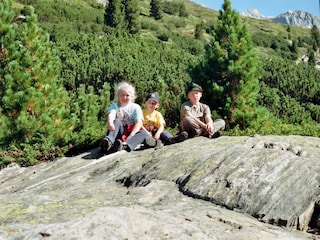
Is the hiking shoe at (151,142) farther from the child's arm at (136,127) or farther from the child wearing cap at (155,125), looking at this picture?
the child's arm at (136,127)

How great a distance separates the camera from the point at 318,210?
4.77 m

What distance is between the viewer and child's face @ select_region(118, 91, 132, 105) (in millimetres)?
8070

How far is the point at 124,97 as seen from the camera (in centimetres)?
809

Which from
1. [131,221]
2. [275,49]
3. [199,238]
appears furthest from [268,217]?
[275,49]

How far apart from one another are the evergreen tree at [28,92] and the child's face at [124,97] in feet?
7.70

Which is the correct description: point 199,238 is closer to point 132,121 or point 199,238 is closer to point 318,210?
point 318,210

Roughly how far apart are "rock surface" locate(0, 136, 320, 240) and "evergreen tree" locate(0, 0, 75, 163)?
303 cm

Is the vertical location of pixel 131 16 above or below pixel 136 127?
above

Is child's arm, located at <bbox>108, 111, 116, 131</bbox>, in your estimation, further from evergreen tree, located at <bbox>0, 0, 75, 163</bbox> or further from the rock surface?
evergreen tree, located at <bbox>0, 0, 75, 163</bbox>

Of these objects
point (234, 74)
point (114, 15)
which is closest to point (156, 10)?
point (114, 15)

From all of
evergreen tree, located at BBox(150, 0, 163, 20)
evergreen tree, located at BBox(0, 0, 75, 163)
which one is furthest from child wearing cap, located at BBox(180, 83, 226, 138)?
evergreen tree, located at BBox(150, 0, 163, 20)

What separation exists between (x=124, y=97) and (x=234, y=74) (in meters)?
4.64

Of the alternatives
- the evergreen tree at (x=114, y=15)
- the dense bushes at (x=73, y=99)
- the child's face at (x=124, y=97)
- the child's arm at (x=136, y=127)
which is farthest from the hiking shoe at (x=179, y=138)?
the evergreen tree at (x=114, y=15)

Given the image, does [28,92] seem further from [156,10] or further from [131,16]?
[156,10]
